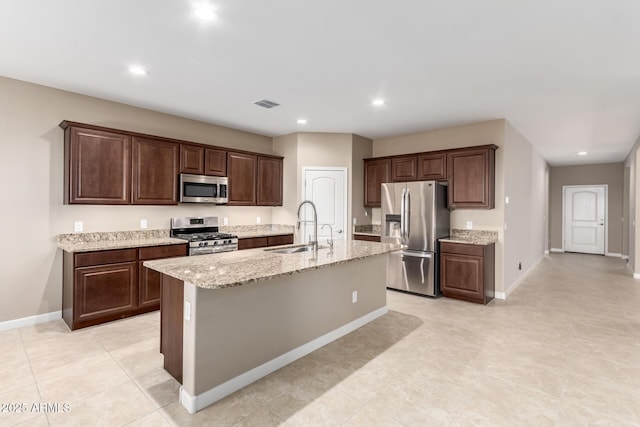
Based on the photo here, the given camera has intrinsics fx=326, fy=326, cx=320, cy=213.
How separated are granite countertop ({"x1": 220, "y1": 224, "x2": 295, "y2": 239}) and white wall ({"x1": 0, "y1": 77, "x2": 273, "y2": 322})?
5.50 ft

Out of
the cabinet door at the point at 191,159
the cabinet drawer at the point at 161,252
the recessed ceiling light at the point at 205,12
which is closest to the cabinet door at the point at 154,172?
the cabinet door at the point at 191,159

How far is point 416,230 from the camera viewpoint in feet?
A: 16.4

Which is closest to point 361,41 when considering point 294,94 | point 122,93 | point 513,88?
point 294,94

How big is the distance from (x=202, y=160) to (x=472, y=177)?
400cm

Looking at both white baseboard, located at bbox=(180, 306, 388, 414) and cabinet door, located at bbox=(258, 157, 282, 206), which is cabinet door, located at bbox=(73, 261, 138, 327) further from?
cabinet door, located at bbox=(258, 157, 282, 206)

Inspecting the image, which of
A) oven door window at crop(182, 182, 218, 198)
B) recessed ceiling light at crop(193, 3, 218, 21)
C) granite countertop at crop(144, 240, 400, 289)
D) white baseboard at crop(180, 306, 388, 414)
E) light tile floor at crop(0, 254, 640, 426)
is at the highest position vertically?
recessed ceiling light at crop(193, 3, 218, 21)

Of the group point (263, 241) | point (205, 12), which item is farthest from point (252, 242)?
point (205, 12)

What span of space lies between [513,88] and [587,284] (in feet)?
14.0

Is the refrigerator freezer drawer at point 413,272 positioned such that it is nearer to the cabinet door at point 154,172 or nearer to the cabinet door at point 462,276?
the cabinet door at point 462,276

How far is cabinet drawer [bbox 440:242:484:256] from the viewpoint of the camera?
14.7 feet

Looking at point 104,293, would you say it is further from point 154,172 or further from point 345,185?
point 345,185

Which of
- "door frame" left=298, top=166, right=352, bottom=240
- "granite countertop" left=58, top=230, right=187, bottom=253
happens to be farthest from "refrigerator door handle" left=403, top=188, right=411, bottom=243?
"granite countertop" left=58, top=230, right=187, bottom=253

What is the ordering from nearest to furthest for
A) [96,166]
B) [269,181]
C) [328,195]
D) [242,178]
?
[96,166], [242,178], [269,181], [328,195]

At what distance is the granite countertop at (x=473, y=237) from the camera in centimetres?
470
